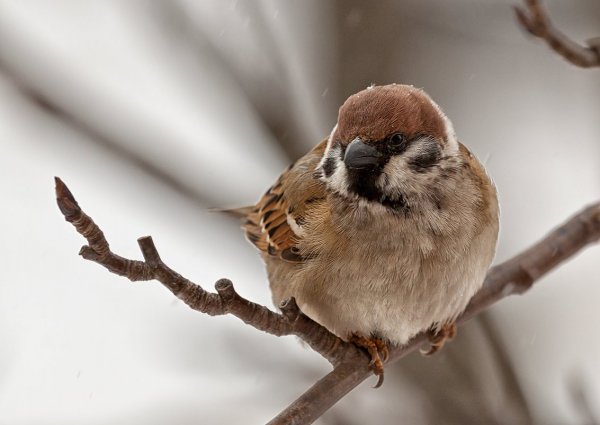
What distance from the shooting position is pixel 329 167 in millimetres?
3016

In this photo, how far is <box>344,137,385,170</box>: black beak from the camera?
2.69m

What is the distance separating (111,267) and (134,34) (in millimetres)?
3926

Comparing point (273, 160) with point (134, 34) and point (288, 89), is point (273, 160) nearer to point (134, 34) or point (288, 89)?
point (288, 89)

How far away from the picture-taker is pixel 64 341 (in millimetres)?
4910

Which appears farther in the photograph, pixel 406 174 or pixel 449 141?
pixel 449 141

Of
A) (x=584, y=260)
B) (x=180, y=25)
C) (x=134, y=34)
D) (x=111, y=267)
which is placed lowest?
(x=111, y=267)

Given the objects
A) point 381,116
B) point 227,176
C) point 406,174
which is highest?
point 227,176

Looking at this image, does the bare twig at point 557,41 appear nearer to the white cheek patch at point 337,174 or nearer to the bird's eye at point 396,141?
the bird's eye at point 396,141

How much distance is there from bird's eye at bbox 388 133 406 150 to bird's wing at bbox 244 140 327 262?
1.43ft

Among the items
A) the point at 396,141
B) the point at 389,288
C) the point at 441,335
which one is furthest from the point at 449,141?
the point at 441,335

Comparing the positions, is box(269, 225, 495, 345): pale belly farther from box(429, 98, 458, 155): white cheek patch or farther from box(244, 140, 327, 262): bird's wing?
box(429, 98, 458, 155): white cheek patch

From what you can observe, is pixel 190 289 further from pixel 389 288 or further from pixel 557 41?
pixel 557 41

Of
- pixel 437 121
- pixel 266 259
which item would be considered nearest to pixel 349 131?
pixel 437 121

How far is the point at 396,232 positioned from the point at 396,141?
334 millimetres
